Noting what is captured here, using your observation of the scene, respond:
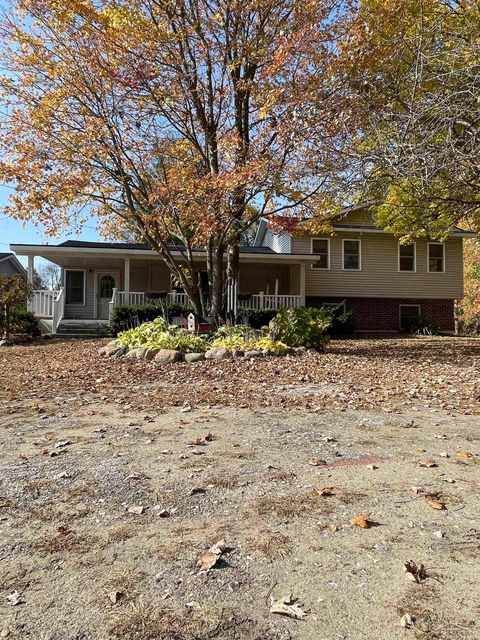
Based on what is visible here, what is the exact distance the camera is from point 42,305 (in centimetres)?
1727

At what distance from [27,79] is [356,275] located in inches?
553

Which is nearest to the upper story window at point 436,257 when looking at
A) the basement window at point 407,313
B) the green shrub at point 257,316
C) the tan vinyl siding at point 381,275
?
the tan vinyl siding at point 381,275

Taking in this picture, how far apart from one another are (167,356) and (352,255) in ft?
44.2

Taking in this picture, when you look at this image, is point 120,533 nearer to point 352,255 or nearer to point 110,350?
point 110,350

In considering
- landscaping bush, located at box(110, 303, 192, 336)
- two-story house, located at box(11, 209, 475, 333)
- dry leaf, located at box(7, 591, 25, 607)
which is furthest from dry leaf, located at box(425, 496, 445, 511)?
two-story house, located at box(11, 209, 475, 333)

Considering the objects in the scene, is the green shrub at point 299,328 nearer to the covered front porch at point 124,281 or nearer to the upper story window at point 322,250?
the covered front porch at point 124,281

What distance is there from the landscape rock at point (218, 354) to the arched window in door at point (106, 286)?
40.2ft

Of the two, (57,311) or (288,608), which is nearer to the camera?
(288,608)

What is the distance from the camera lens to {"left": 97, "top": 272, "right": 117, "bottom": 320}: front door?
20.7 metres

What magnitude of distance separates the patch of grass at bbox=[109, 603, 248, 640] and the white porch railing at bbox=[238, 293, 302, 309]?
52.9 feet

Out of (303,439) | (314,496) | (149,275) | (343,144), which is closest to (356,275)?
(149,275)

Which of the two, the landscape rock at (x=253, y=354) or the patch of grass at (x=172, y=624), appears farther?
the landscape rock at (x=253, y=354)

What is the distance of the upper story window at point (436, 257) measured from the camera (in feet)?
70.2

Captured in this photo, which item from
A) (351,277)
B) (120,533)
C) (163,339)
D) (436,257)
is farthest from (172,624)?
(436,257)
